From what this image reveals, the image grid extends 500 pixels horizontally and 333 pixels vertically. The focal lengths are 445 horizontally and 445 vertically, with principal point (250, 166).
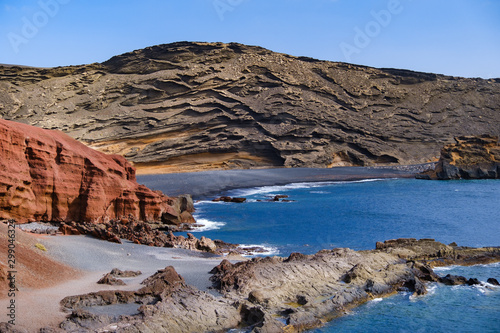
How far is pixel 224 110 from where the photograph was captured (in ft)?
217

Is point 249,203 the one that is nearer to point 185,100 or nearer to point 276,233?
point 276,233

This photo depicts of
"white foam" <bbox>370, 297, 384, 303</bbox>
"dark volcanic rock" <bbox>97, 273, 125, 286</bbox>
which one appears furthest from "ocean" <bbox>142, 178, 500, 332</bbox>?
"dark volcanic rock" <bbox>97, 273, 125, 286</bbox>

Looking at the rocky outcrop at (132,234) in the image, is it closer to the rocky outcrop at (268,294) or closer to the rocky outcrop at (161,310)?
the rocky outcrop at (268,294)

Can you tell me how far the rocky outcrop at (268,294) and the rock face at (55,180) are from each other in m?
7.87

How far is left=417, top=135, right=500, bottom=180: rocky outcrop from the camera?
58.3 m

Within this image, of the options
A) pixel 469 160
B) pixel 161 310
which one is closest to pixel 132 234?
pixel 161 310

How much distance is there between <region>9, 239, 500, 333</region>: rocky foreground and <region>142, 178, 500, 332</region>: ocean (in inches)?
21.6

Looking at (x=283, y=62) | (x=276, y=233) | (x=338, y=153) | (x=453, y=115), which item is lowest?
(x=276, y=233)

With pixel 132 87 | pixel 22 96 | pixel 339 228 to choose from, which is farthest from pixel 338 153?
pixel 22 96

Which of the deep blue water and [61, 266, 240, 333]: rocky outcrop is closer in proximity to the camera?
[61, 266, 240, 333]: rocky outcrop

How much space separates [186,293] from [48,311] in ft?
10.7

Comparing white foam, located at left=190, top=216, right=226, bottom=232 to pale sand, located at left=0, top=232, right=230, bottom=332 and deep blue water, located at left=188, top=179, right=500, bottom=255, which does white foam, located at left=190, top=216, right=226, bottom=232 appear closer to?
deep blue water, located at left=188, top=179, right=500, bottom=255

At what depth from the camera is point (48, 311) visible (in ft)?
32.6

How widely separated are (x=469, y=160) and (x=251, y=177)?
96.6 feet
